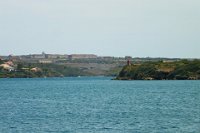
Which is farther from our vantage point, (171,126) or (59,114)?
(59,114)

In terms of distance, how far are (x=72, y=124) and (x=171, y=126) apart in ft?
39.0

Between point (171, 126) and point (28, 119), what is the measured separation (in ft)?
67.4

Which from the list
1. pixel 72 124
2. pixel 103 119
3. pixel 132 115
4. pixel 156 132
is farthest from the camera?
pixel 132 115

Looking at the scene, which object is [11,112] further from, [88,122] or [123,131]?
[123,131]

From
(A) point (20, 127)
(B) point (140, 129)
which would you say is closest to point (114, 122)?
(B) point (140, 129)

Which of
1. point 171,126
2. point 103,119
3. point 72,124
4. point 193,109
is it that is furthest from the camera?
point 193,109

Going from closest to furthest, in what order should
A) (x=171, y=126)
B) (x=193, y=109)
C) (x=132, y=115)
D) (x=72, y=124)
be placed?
(x=171, y=126)
(x=72, y=124)
(x=132, y=115)
(x=193, y=109)

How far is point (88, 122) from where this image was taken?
6506cm

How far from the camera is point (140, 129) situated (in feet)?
190

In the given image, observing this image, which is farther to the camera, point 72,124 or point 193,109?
point 193,109

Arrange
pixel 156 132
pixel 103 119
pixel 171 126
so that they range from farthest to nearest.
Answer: pixel 103 119 → pixel 171 126 → pixel 156 132

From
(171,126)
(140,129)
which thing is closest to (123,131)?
(140,129)

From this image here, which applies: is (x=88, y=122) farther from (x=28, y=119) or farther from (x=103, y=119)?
(x=28, y=119)

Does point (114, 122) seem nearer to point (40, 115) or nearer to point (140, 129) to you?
point (140, 129)
